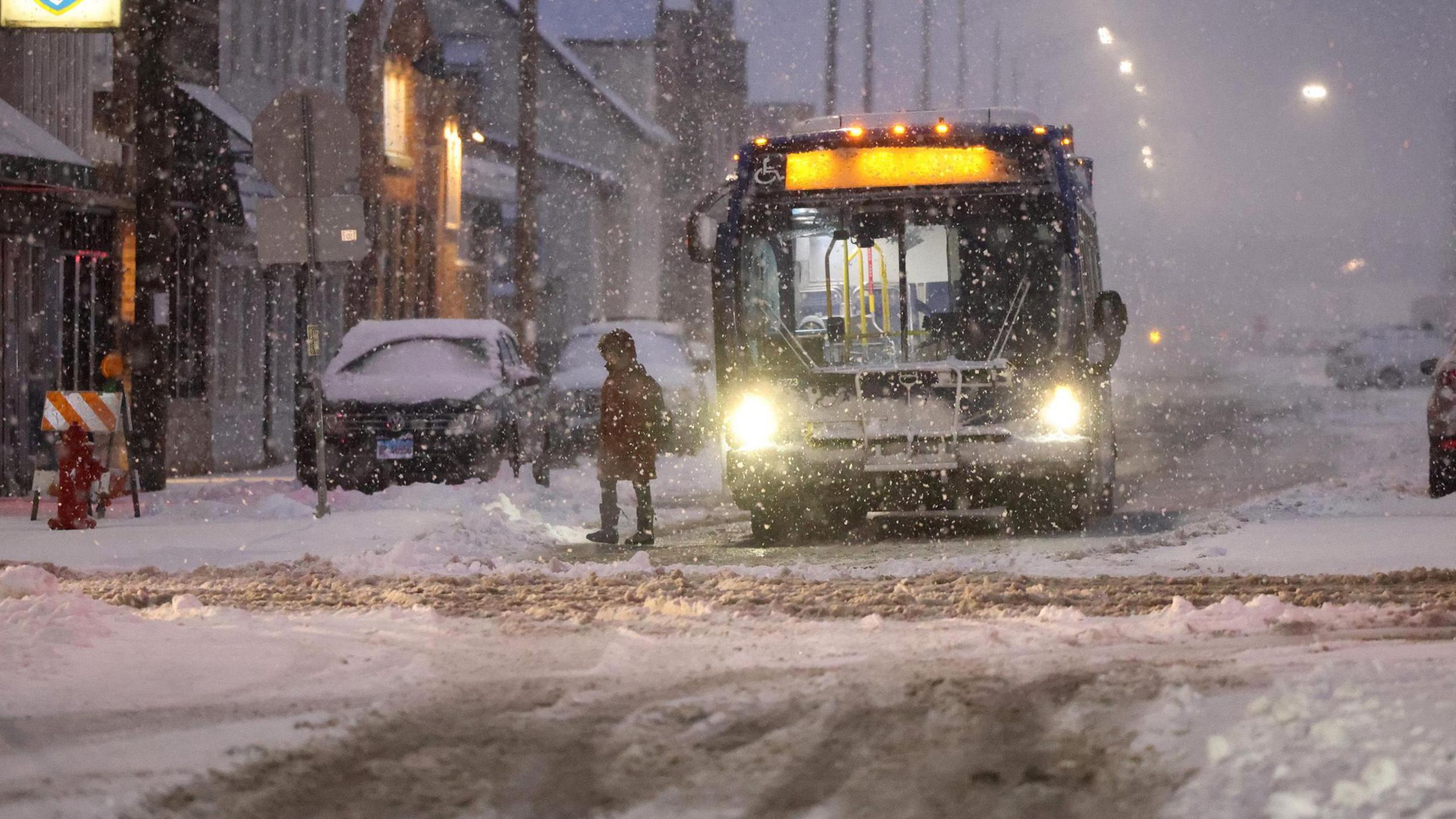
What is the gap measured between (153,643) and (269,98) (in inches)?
835

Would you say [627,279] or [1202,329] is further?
[1202,329]

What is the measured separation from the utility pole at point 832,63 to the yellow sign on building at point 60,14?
87.1ft

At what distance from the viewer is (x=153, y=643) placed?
26.1 feet

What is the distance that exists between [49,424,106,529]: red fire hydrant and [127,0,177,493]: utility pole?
2.52 m

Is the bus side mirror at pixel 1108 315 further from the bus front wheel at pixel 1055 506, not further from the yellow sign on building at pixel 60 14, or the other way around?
the yellow sign on building at pixel 60 14

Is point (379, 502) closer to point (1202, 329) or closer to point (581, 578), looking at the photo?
point (581, 578)

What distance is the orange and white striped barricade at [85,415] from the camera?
15.2m

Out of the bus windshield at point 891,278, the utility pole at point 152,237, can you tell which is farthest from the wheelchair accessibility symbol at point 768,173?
the utility pole at point 152,237

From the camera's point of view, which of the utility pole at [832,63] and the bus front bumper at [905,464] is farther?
the utility pole at [832,63]

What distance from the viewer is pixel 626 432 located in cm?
1428

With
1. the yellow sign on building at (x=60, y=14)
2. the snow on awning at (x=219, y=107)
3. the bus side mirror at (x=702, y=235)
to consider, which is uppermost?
the snow on awning at (x=219, y=107)

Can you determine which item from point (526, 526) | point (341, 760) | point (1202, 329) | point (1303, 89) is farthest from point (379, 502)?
point (1202, 329)

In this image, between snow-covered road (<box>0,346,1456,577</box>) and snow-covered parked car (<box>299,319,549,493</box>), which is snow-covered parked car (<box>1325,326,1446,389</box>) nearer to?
snow-covered road (<box>0,346,1456,577</box>)

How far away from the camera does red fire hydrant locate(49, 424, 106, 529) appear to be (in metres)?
15.1
